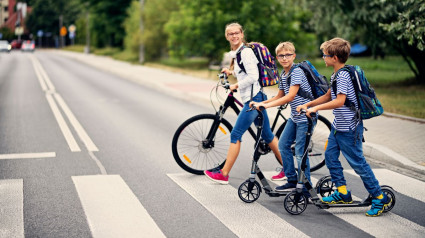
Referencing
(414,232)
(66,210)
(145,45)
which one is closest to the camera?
(414,232)

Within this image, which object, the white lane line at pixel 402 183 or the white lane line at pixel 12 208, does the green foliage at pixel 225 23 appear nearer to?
the white lane line at pixel 402 183

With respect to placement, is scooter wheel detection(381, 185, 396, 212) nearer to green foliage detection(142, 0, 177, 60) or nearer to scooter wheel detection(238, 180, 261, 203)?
scooter wheel detection(238, 180, 261, 203)

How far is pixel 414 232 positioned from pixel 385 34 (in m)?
14.5

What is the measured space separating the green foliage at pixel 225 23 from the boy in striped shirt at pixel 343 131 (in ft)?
70.7

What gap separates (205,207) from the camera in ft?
17.5

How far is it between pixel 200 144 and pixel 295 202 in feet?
5.79

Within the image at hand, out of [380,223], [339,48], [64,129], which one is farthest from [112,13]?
[380,223]

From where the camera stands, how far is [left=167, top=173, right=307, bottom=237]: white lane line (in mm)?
4641

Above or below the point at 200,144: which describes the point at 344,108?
above

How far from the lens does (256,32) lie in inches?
1085

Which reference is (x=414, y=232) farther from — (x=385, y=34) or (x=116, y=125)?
(x=385, y=34)

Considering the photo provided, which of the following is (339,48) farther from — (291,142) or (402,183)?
(402,183)

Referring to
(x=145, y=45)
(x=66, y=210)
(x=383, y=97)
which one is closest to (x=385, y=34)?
(x=383, y=97)

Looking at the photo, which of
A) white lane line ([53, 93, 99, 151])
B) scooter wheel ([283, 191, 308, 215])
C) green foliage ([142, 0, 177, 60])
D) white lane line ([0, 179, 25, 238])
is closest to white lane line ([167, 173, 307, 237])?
scooter wheel ([283, 191, 308, 215])
